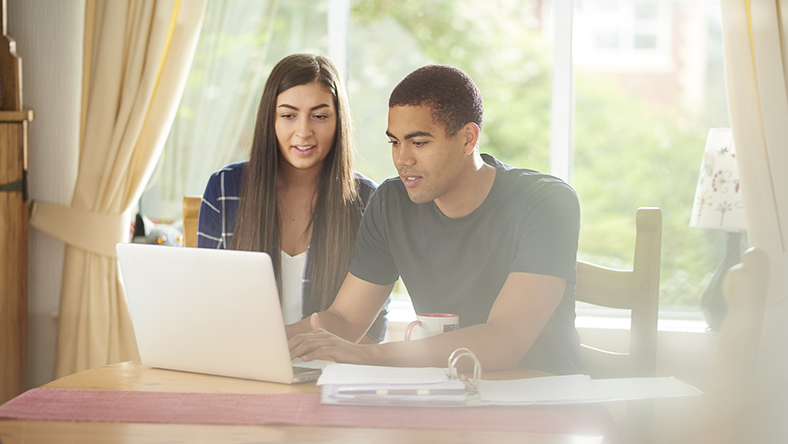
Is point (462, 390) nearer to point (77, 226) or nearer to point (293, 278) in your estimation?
point (293, 278)

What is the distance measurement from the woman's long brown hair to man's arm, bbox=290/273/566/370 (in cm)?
57

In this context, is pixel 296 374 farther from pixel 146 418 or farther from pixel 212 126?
pixel 212 126

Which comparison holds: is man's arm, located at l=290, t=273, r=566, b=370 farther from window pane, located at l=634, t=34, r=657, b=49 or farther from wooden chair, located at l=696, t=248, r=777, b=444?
window pane, located at l=634, t=34, r=657, b=49

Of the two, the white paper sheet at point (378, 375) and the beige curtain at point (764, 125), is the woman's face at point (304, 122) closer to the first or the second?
the white paper sheet at point (378, 375)

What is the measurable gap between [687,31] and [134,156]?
229 centimetres

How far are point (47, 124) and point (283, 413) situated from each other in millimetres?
2025

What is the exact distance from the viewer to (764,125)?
81.7 inches

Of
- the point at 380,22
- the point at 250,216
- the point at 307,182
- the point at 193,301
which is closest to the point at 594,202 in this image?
the point at 380,22

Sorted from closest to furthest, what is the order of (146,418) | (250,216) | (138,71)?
(146,418) → (250,216) → (138,71)

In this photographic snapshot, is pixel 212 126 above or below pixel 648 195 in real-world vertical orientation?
above

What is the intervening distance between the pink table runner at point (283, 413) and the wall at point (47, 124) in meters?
1.65

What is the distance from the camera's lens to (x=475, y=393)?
923 millimetres

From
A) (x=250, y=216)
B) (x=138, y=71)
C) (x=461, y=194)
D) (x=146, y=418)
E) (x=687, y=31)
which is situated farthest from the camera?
(x=687, y=31)

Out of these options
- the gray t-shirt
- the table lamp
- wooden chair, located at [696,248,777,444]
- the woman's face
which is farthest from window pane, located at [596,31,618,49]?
wooden chair, located at [696,248,777,444]
